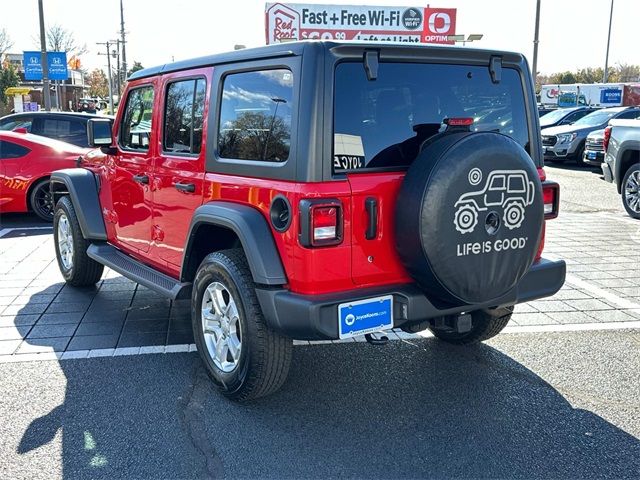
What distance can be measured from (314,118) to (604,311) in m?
3.53

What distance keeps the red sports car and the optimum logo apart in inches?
308

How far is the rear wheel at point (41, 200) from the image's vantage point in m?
9.44

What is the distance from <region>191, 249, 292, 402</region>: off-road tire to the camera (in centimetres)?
339

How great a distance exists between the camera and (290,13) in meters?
25.9

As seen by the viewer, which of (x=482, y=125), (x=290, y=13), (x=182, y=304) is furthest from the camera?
(x=290, y=13)

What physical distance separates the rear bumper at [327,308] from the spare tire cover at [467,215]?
10 centimetres

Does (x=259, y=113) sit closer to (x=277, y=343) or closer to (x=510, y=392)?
(x=277, y=343)

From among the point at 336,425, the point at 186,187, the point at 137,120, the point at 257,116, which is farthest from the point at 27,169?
the point at 336,425

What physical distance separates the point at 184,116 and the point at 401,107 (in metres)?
1.61

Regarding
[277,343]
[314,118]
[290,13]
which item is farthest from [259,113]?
[290,13]

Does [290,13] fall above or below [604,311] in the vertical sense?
above

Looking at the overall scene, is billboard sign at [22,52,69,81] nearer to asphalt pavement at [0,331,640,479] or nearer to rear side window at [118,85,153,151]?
rear side window at [118,85,153,151]

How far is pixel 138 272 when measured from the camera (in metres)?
4.73

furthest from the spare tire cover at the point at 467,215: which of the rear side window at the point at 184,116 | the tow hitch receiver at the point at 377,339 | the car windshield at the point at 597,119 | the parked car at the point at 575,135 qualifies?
the car windshield at the point at 597,119
